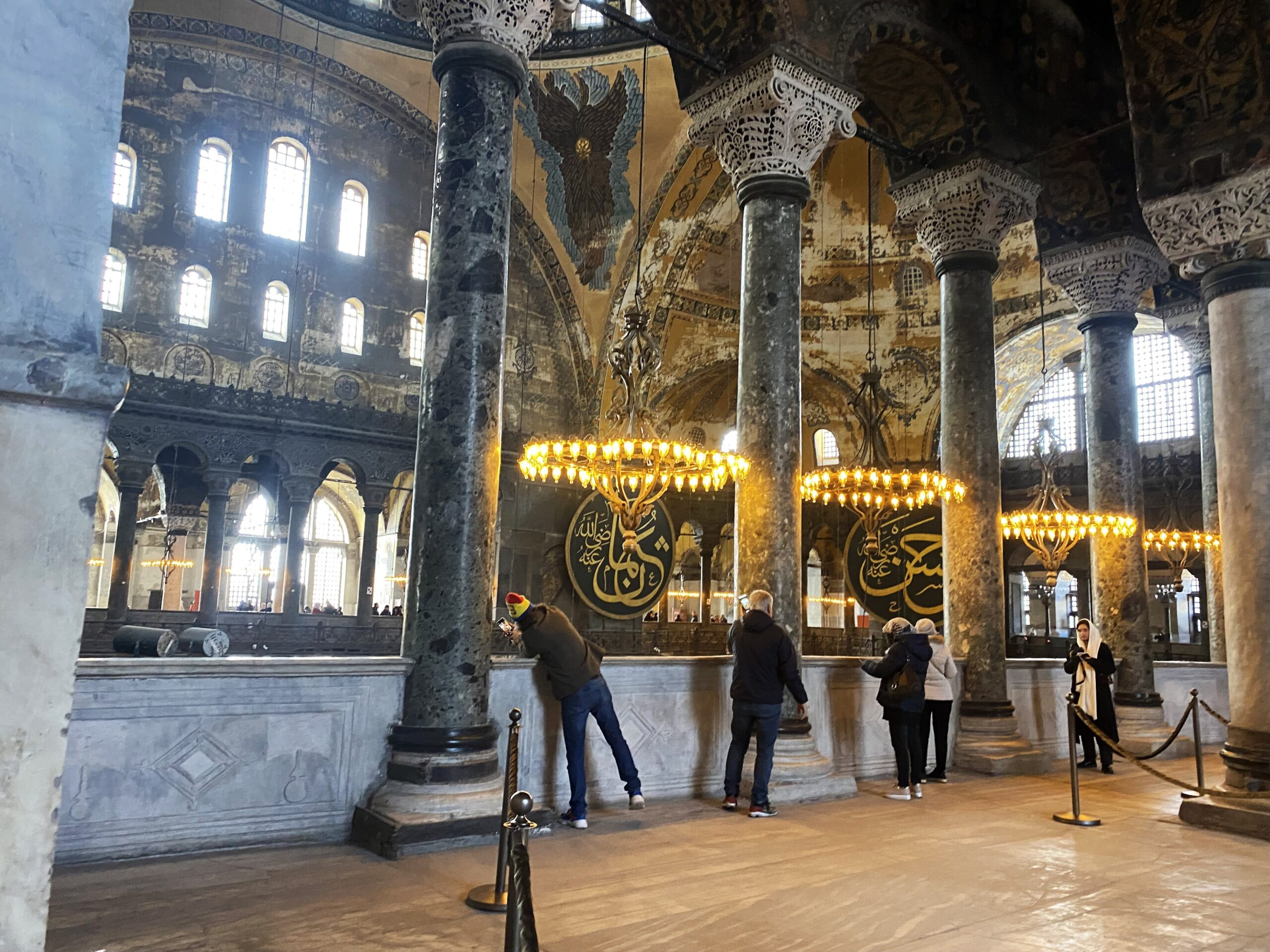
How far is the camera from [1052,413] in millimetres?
18328

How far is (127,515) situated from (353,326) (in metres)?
4.56

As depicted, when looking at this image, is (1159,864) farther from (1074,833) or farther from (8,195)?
(8,195)

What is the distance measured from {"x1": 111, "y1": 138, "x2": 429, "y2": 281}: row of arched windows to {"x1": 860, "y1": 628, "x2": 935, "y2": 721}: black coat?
33.4 feet

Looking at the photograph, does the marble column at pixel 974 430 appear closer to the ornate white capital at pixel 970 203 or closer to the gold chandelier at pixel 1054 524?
the ornate white capital at pixel 970 203

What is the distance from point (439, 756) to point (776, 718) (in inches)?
76.5

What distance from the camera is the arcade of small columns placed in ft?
14.8

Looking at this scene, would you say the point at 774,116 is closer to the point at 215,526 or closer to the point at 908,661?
the point at 908,661

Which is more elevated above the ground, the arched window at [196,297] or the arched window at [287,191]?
the arched window at [287,191]

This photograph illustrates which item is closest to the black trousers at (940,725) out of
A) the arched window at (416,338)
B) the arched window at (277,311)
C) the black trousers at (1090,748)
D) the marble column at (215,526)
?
the black trousers at (1090,748)

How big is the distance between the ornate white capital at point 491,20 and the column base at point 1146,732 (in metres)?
7.42

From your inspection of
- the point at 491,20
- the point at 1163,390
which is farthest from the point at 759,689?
the point at 1163,390

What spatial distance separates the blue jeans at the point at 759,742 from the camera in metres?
5.14

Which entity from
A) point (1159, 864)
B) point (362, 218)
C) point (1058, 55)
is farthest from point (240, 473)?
point (1159, 864)

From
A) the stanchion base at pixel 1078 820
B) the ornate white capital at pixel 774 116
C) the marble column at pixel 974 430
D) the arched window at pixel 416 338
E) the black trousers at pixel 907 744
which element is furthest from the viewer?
the arched window at pixel 416 338
